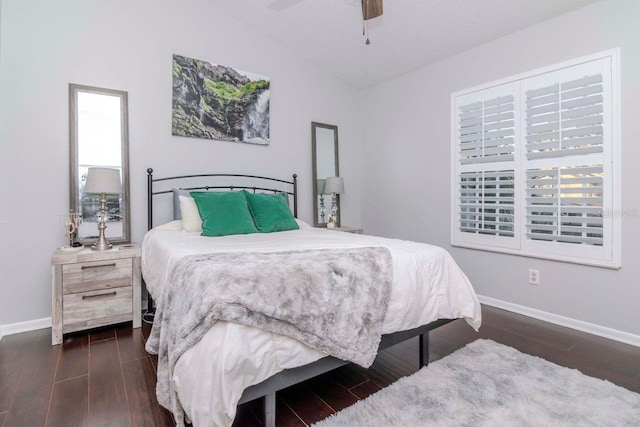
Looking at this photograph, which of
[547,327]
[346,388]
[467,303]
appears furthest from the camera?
[547,327]

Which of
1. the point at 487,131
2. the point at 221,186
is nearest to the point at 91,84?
the point at 221,186

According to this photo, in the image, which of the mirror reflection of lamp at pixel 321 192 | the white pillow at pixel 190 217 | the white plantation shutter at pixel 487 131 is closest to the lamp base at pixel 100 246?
the white pillow at pixel 190 217

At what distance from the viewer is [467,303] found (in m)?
1.98

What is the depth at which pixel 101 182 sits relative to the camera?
2.56 meters

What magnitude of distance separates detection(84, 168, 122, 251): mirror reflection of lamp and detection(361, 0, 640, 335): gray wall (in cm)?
301

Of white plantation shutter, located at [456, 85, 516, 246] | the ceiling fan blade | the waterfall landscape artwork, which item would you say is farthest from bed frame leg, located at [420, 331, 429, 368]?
Answer: the waterfall landscape artwork

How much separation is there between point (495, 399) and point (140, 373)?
197 cm

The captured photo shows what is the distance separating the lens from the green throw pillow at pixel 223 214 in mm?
2666

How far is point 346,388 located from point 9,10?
363 cm

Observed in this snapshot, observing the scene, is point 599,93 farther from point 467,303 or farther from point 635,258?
point 467,303

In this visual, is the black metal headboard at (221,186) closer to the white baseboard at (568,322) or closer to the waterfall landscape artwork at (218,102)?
the waterfall landscape artwork at (218,102)

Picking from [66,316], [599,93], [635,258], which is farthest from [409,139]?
[66,316]

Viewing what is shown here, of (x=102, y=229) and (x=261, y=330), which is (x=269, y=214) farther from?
(x=261, y=330)

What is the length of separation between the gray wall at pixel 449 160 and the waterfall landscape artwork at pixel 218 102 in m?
1.61
